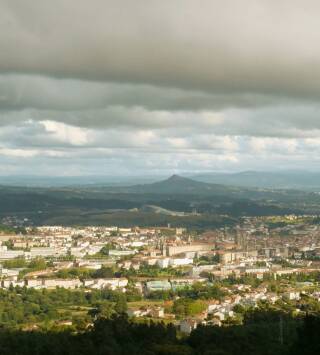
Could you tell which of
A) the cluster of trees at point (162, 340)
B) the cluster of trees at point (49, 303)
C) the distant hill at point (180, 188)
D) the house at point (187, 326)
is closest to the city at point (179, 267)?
the house at point (187, 326)

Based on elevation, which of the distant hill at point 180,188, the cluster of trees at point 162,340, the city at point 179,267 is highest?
the distant hill at point 180,188

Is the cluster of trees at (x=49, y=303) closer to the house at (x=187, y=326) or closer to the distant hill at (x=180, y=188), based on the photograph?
the house at (x=187, y=326)

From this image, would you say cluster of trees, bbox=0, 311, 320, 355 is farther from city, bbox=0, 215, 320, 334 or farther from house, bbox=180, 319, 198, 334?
city, bbox=0, 215, 320, 334

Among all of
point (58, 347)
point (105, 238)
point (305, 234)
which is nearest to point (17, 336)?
point (58, 347)

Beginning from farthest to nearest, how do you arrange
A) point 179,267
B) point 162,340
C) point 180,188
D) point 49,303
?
point 180,188 → point 179,267 → point 49,303 → point 162,340

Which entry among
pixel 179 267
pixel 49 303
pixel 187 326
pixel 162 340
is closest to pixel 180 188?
pixel 179 267

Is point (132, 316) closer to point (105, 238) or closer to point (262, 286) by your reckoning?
point (262, 286)

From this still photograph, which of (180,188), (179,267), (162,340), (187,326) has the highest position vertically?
(180,188)

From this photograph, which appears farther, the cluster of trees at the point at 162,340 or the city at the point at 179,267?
the city at the point at 179,267

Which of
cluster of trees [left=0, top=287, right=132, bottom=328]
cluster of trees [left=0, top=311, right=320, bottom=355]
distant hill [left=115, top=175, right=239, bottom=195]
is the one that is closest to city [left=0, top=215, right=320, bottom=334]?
cluster of trees [left=0, top=287, right=132, bottom=328]

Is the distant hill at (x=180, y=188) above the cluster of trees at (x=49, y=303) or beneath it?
above

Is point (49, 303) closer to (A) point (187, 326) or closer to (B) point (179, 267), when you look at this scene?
(A) point (187, 326)
